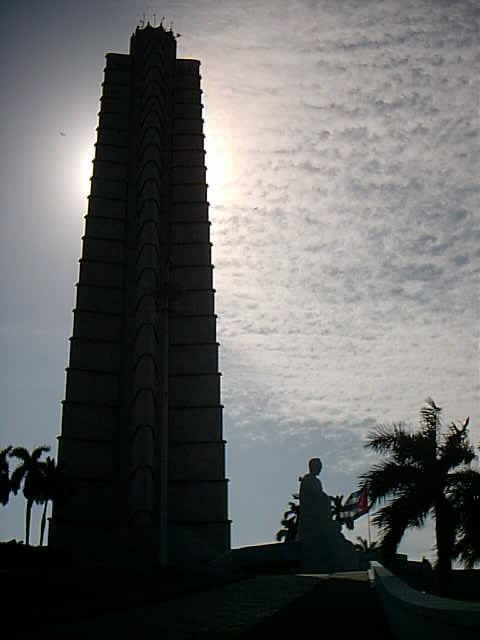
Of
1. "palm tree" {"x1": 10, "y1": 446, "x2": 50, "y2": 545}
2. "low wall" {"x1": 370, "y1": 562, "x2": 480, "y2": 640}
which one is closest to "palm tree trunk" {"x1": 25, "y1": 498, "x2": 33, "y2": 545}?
"palm tree" {"x1": 10, "y1": 446, "x2": 50, "y2": 545}

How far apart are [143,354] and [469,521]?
3055 centimetres

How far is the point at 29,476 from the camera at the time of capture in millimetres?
43688

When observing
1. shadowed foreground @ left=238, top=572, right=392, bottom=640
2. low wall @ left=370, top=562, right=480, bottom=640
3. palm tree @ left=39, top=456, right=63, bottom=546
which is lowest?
shadowed foreground @ left=238, top=572, right=392, bottom=640

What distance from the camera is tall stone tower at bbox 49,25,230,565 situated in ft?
133

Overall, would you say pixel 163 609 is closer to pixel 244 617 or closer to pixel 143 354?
pixel 244 617

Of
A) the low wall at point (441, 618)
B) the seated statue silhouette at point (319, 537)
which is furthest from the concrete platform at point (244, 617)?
the seated statue silhouette at point (319, 537)

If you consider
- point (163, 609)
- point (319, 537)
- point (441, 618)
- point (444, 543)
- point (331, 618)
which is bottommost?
point (331, 618)

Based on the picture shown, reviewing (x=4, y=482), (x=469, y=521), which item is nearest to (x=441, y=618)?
(x=469, y=521)

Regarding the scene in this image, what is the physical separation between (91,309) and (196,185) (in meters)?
12.0

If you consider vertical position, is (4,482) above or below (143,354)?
below

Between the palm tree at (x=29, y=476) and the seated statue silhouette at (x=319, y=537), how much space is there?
1830cm

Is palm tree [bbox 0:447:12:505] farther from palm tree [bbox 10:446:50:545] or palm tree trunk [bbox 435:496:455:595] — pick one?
palm tree trunk [bbox 435:496:455:595]

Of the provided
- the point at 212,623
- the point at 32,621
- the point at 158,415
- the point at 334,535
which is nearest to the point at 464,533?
the point at 212,623

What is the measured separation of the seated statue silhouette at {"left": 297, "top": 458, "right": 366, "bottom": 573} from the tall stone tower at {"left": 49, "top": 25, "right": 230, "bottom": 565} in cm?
973
